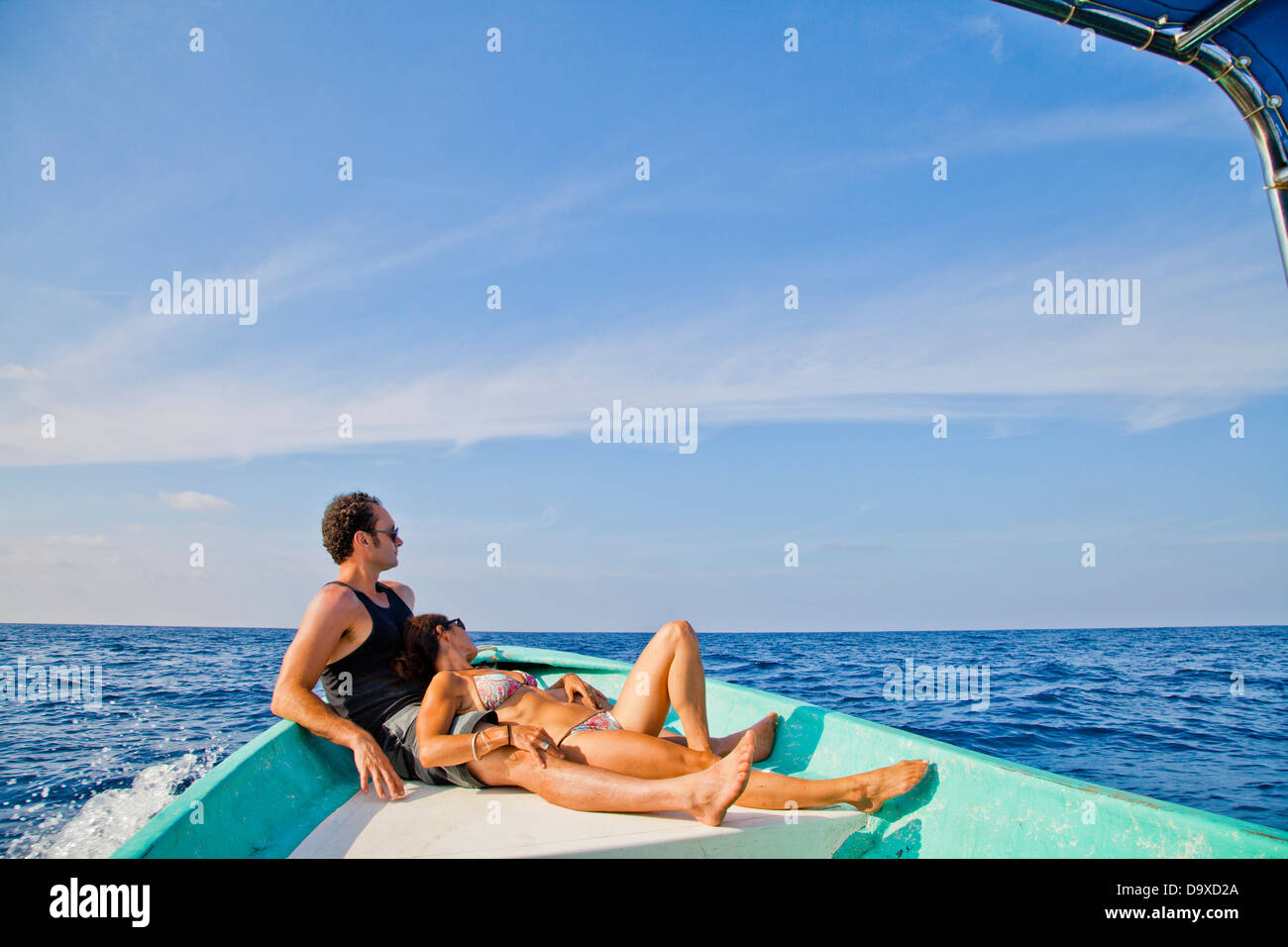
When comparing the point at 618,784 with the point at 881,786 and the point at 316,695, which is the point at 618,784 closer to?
the point at 881,786

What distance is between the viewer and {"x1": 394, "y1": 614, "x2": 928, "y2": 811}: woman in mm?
2736

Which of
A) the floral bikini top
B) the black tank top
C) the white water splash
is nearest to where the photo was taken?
the floral bikini top

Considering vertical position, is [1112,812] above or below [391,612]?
below

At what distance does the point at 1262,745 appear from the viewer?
8.66 meters

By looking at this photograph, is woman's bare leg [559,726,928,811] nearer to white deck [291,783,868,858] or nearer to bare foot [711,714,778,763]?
white deck [291,783,868,858]

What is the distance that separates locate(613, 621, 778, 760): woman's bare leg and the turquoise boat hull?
2.19ft

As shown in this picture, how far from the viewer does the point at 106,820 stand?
545cm

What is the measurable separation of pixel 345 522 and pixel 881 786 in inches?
109

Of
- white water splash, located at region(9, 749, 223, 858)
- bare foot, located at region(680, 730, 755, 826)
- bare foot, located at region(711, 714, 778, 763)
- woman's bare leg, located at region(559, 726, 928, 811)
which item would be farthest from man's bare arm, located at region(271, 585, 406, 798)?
white water splash, located at region(9, 749, 223, 858)

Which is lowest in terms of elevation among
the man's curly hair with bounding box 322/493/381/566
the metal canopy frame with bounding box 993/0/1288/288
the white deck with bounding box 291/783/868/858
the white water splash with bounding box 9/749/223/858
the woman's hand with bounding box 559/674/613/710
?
the white water splash with bounding box 9/749/223/858
